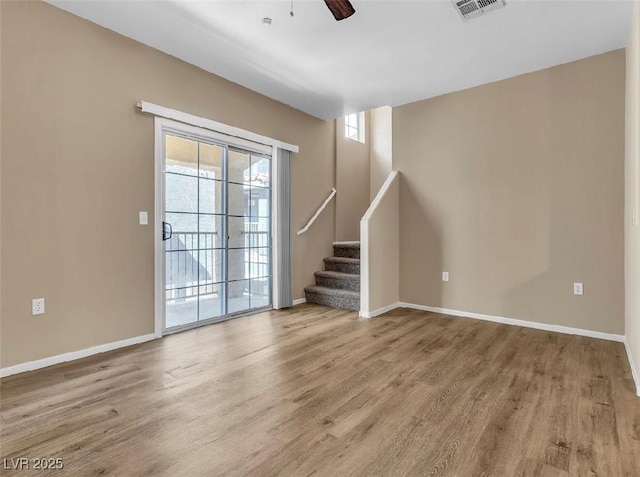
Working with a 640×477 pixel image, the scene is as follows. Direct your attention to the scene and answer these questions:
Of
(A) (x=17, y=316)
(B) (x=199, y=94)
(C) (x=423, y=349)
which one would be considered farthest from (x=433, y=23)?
(A) (x=17, y=316)

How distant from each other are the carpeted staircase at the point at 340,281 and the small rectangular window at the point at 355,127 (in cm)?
205

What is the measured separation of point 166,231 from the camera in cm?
324

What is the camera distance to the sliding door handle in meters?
3.20

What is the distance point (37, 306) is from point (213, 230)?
160 centimetres

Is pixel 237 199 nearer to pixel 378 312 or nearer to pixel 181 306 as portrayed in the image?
pixel 181 306

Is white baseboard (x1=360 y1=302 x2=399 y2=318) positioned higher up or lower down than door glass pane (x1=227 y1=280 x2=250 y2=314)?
lower down

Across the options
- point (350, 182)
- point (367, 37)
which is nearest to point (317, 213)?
point (350, 182)

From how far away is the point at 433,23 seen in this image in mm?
2711

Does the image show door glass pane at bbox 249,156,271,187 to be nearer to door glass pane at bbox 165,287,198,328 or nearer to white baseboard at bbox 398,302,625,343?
door glass pane at bbox 165,287,198,328

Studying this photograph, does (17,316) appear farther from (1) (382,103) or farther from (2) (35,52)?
(1) (382,103)

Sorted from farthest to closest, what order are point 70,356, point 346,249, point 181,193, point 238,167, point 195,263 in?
point 346,249
point 238,167
point 195,263
point 181,193
point 70,356

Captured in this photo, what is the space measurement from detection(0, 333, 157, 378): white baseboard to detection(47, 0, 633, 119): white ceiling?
261cm

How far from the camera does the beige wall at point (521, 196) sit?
314cm

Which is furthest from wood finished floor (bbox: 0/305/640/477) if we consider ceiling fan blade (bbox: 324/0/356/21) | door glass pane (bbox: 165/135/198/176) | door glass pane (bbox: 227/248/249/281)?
ceiling fan blade (bbox: 324/0/356/21)
